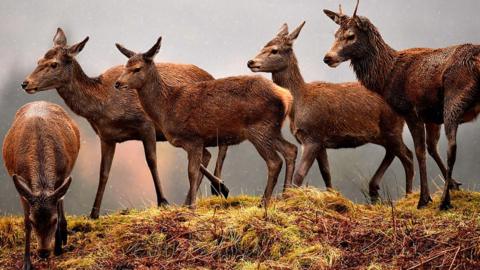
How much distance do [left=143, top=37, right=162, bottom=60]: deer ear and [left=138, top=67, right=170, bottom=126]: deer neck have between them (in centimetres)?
24

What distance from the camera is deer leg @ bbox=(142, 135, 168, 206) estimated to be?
13.7 meters

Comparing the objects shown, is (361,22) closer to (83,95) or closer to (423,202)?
(423,202)

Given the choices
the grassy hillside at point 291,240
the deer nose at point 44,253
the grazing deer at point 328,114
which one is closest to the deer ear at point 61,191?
the deer nose at point 44,253

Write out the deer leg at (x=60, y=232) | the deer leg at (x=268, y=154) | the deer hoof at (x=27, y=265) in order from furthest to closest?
the deer leg at (x=268, y=154) < the deer leg at (x=60, y=232) < the deer hoof at (x=27, y=265)

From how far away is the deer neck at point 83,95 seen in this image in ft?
43.6

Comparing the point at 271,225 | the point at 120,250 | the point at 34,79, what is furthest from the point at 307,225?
the point at 34,79

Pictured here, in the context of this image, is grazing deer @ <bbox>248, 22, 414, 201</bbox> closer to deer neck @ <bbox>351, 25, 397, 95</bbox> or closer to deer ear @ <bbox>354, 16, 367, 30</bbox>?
deer neck @ <bbox>351, 25, 397, 95</bbox>

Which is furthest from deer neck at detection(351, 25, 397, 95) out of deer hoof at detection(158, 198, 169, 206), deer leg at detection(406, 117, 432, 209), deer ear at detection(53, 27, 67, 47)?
deer ear at detection(53, 27, 67, 47)

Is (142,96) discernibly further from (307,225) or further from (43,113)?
(307,225)

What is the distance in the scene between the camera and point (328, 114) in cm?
1420

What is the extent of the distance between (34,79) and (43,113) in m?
1.21

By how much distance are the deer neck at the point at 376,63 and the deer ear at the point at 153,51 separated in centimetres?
331

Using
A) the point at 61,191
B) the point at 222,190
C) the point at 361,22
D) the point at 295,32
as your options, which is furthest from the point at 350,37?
the point at 61,191

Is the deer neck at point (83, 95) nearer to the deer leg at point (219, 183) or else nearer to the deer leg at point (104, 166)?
the deer leg at point (104, 166)
